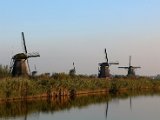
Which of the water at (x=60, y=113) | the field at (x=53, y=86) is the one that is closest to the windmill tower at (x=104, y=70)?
the field at (x=53, y=86)

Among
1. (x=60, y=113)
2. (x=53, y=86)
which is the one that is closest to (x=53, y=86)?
(x=53, y=86)

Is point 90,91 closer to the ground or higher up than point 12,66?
closer to the ground

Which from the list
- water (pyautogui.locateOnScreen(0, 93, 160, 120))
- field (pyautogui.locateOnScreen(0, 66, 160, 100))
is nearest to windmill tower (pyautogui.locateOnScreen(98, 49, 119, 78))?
field (pyautogui.locateOnScreen(0, 66, 160, 100))

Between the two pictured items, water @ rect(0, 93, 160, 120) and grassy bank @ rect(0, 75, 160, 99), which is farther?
grassy bank @ rect(0, 75, 160, 99)

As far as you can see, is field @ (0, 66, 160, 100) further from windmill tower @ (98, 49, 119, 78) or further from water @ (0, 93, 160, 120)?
windmill tower @ (98, 49, 119, 78)

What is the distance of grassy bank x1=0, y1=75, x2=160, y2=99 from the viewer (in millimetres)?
34781

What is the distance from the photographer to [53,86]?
39.9 metres

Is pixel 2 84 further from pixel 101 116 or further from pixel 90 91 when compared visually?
pixel 90 91

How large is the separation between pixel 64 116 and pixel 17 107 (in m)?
5.49

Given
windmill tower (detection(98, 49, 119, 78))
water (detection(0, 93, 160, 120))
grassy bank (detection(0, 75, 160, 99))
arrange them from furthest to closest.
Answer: windmill tower (detection(98, 49, 119, 78)) → grassy bank (detection(0, 75, 160, 99)) → water (detection(0, 93, 160, 120))

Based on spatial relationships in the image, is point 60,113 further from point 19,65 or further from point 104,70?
point 104,70

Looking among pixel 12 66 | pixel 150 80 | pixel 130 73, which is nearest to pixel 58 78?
pixel 12 66

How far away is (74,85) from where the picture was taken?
43781 mm

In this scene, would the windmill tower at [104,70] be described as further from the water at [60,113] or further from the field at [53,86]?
the water at [60,113]
